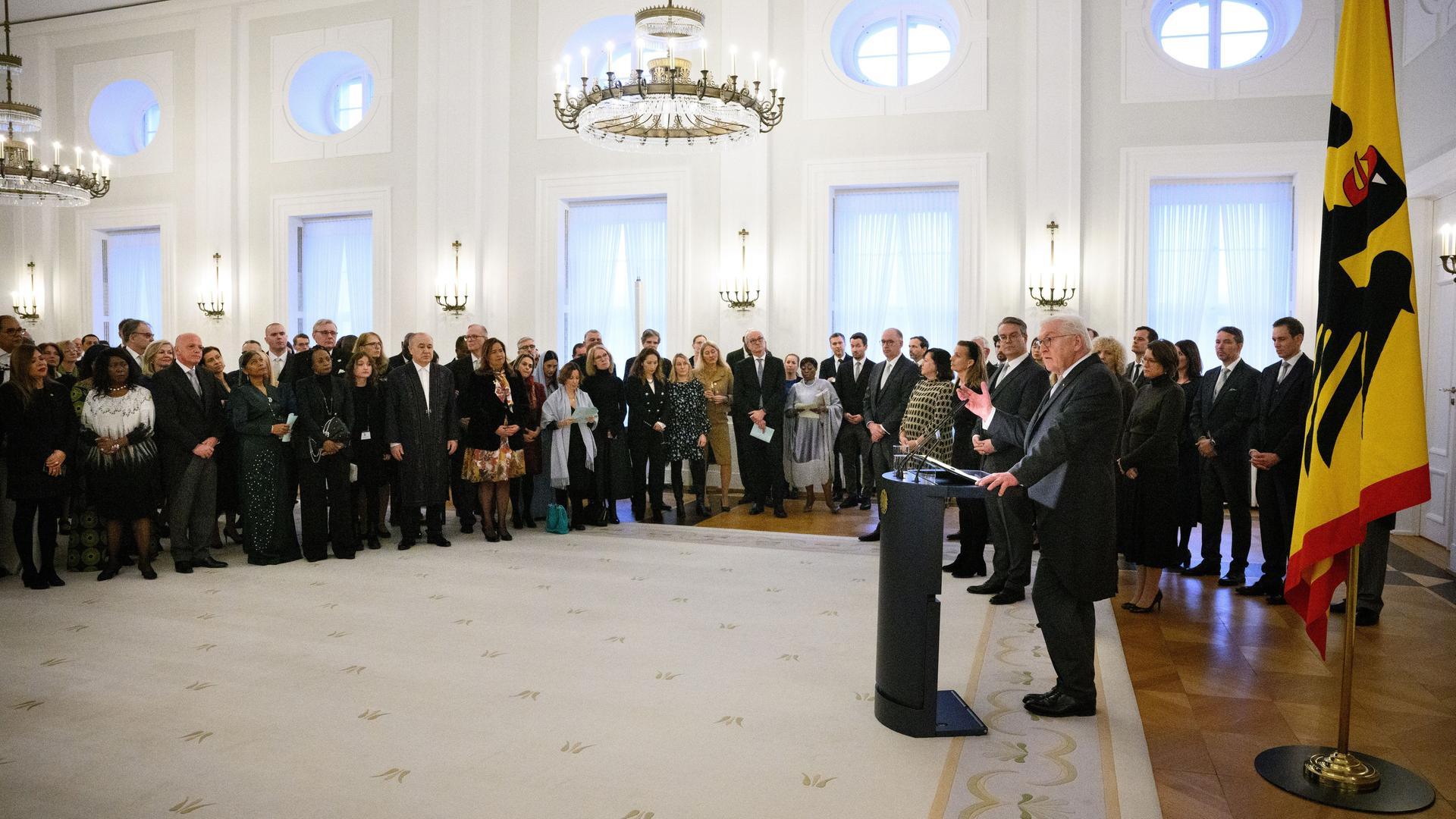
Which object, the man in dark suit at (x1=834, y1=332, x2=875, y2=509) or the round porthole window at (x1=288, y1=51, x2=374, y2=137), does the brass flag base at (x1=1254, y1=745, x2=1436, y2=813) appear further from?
the round porthole window at (x1=288, y1=51, x2=374, y2=137)

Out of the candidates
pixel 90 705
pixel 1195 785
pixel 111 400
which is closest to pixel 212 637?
pixel 90 705

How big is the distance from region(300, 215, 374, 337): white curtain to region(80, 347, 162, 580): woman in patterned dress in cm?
598

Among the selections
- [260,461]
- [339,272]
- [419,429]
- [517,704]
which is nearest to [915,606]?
[517,704]

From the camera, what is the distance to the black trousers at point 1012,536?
546 centimetres

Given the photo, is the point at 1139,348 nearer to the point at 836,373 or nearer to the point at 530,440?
the point at 836,373

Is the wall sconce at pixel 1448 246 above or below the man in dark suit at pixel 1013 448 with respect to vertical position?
above

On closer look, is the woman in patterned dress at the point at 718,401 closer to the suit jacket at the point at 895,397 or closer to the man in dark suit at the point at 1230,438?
the suit jacket at the point at 895,397

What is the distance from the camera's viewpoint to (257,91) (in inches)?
494

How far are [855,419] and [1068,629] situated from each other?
5.22 metres

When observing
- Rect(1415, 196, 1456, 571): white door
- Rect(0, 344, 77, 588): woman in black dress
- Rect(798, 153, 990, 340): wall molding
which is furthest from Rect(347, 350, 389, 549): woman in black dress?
Rect(1415, 196, 1456, 571): white door

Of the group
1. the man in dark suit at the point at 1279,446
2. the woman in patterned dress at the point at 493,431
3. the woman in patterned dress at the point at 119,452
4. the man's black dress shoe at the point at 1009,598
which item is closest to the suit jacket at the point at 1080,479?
the man's black dress shoe at the point at 1009,598

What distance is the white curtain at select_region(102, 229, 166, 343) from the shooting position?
1336cm

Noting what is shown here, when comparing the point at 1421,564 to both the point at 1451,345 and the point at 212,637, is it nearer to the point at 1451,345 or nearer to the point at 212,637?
the point at 1451,345

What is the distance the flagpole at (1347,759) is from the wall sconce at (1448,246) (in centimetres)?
482
